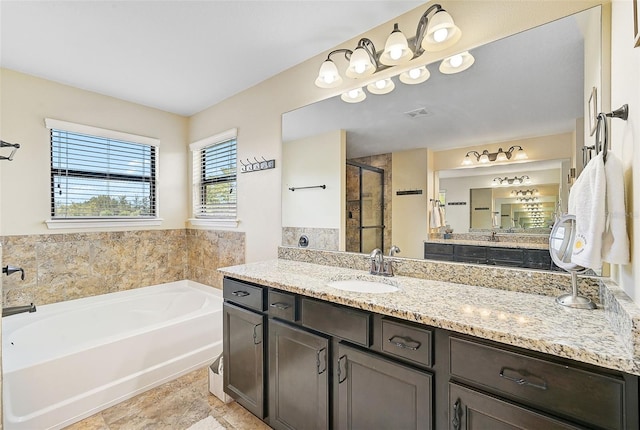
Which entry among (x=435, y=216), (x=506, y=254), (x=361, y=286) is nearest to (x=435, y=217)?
(x=435, y=216)

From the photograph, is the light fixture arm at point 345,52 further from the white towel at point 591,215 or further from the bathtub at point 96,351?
the bathtub at point 96,351

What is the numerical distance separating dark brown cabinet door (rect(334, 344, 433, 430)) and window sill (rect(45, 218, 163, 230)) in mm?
2889

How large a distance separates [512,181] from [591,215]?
620mm

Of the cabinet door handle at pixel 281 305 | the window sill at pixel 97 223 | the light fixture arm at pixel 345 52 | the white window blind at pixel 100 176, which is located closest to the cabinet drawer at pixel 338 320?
the cabinet door handle at pixel 281 305

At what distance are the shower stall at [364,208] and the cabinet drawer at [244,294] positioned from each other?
28.2 inches

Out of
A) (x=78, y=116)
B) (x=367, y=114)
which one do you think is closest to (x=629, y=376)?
(x=367, y=114)

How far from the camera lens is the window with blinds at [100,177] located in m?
2.84

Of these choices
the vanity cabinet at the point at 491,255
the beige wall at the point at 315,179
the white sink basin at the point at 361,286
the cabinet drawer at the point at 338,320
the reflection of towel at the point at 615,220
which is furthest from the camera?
the beige wall at the point at 315,179

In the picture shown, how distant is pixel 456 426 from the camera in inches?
42.3

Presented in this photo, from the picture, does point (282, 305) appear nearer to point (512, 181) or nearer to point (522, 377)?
point (522, 377)

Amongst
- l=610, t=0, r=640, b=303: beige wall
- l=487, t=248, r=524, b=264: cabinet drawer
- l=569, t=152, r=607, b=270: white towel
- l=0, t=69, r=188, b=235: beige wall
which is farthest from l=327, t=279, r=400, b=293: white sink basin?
l=0, t=69, r=188, b=235: beige wall

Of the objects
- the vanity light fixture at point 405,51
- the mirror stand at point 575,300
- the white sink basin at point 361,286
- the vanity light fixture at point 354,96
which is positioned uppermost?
the vanity light fixture at point 405,51

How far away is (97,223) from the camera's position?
3.02m

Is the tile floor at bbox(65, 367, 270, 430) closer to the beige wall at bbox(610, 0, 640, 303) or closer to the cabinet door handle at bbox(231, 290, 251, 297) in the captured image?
the cabinet door handle at bbox(231, 290, 251, 297)
